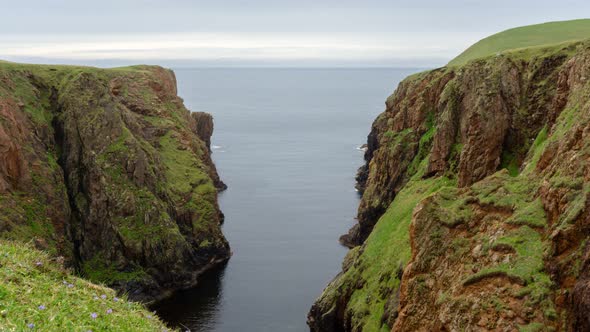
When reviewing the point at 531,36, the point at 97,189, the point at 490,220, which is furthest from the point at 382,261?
the point at 531,36

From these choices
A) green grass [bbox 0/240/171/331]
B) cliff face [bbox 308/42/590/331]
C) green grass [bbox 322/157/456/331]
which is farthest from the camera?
green grass [bbox 322/157/456/331]

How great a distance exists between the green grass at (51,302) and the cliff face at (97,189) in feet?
248

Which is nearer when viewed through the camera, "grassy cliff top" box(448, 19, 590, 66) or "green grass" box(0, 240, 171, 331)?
"green grass" box(0, 240, 171, 331)

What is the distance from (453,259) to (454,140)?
38.8m

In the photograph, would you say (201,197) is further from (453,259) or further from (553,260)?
(553,260)

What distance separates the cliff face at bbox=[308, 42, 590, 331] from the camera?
38.6m

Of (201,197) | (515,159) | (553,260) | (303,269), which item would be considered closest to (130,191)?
(201,197)

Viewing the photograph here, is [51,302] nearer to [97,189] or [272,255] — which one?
[97,189]

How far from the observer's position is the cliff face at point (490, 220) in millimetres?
38625

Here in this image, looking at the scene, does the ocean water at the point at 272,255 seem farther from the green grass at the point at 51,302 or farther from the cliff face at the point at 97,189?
the green grass at the point at 51,302

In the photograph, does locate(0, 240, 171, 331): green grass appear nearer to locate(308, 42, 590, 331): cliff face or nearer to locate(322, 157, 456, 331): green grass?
locate(308, 42, 590, 331): cliff face

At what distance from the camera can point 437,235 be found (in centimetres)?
4909

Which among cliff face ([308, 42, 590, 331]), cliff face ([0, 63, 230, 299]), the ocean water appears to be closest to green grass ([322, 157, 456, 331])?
cliff face ([308, 42, 590, 331])

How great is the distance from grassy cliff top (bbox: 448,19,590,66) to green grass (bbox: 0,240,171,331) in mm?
108628
